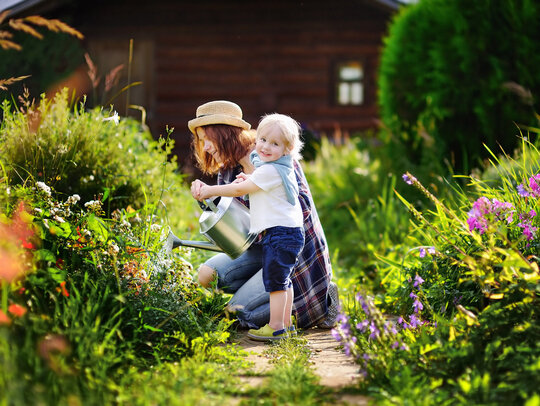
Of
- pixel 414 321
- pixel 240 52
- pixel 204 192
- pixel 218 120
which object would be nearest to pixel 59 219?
pixel 204 192

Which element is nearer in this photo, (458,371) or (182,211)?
(458,371)

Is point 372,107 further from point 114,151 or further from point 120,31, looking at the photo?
point 114,151

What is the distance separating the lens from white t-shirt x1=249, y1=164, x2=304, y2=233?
318 cm

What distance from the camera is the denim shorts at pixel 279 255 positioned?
321 centimetres

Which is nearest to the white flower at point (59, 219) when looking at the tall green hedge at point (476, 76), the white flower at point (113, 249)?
the white flower at point (113, 249)

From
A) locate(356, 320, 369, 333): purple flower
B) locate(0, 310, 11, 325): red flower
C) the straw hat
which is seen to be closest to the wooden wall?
the straw hat

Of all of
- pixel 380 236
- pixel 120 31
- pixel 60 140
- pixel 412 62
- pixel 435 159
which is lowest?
pixel 380 236

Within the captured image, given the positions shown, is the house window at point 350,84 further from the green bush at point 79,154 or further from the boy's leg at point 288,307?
the boy's leg at point 288,307

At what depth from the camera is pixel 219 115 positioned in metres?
3.65

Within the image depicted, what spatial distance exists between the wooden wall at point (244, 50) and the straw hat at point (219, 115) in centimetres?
773

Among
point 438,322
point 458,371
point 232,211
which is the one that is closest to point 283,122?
point 232,211

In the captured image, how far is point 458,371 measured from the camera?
8.08 ft

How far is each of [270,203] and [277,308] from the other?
54 cm

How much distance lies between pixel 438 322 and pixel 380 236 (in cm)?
238
